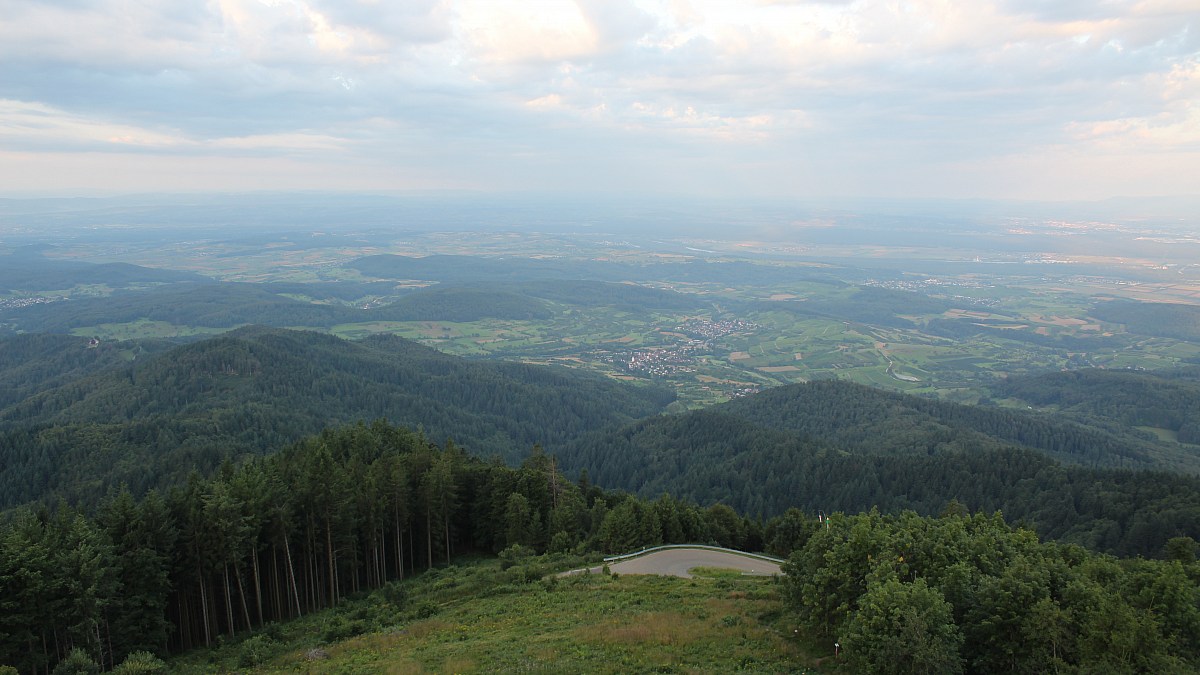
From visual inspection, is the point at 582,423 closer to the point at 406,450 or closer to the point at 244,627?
the point at 406,450

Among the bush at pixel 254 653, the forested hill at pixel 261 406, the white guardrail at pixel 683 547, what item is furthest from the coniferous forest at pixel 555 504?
the bush at pixel 254 653

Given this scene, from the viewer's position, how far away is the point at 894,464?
91.6 metres

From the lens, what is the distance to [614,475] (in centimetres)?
11125

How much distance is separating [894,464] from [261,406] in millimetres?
107127

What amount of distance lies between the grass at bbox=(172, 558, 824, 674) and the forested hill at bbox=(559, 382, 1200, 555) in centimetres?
3132

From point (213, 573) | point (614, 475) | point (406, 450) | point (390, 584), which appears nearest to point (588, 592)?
point (390, 584)

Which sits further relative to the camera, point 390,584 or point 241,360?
point 241,360

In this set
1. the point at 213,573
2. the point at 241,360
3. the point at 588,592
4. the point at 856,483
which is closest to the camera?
the point at 588,592

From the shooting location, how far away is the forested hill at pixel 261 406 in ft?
286

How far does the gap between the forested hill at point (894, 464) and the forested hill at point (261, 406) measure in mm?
26141

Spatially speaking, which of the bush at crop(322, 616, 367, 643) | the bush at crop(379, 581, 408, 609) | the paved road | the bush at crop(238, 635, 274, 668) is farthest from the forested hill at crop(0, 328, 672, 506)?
the bush at crop(238, 635, 274, 668)

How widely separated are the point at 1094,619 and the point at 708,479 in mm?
84378

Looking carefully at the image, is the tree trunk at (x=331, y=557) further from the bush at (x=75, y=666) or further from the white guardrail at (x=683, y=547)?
the white guardrail at (x=683, y=547)

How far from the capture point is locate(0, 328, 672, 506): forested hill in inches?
3430
